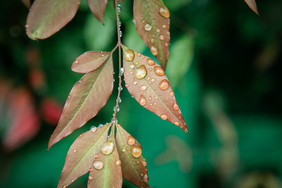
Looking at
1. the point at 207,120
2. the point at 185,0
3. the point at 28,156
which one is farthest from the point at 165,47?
the point at 207,120

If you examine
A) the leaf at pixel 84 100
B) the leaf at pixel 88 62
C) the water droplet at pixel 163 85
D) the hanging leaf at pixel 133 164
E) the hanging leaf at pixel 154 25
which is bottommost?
the hanging leaf at pixel 133 164

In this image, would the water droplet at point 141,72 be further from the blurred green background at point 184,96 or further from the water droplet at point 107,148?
the blurred green background at point 184,96

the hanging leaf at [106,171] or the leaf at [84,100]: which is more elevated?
the leaf at [84,100]

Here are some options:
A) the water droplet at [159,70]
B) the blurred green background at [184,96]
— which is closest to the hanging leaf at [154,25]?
the water droplet at [159,70]

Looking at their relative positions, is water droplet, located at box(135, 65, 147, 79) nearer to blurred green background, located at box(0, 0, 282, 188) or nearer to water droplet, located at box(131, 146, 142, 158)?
water droplet, located at box(131, 146, 142, 158)

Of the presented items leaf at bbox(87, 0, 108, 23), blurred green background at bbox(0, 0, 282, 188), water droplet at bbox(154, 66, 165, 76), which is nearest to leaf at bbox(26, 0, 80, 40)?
leaf at bbox(87, 0, 108, 23)

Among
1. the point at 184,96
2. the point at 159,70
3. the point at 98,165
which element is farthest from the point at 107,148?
the point at 184,96
